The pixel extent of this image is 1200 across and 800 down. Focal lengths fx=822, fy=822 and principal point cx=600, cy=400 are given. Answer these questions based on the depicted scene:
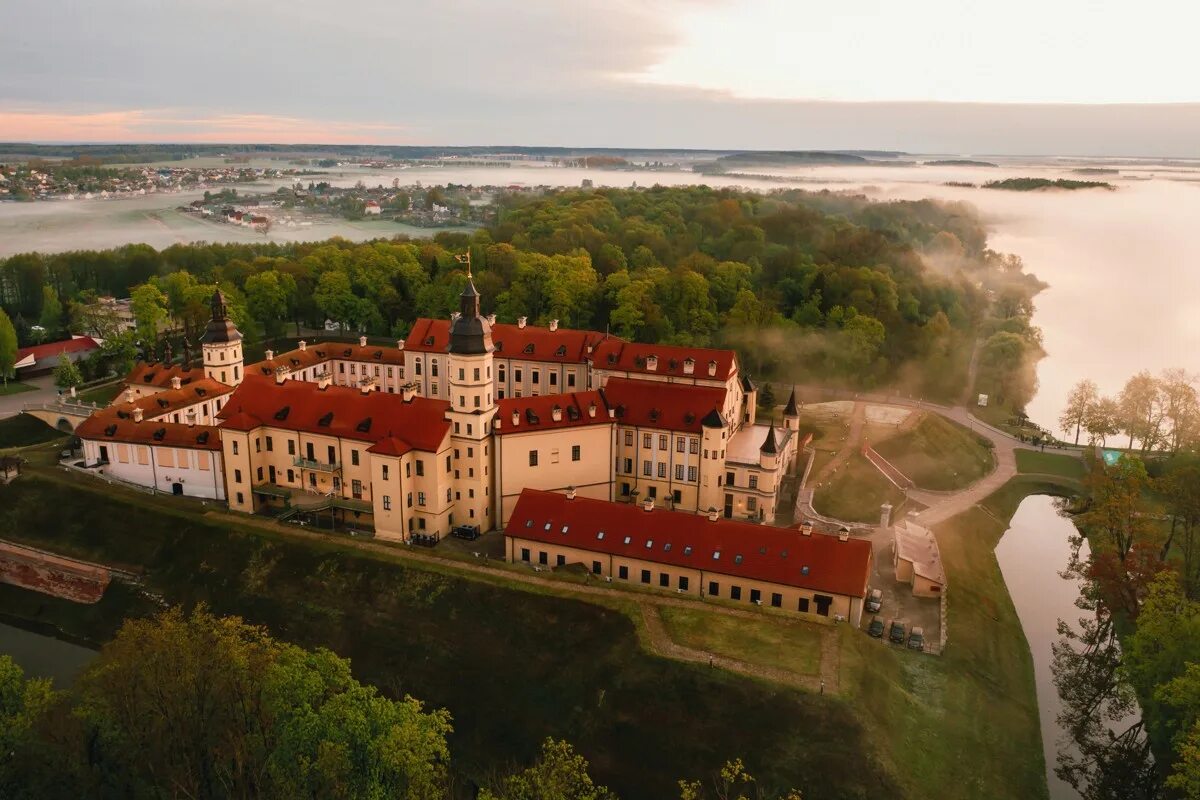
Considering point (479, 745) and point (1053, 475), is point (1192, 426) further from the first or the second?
point (479, 745)

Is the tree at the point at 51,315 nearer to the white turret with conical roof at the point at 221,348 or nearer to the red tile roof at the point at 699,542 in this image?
the white turret with conical roof at the point at 221,348

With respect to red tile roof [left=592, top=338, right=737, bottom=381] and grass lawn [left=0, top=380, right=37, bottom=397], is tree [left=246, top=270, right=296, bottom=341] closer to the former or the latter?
grass lawn [left=0, top=380, right=37, bottom=397]

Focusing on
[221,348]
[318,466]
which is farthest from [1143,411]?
[221,348]

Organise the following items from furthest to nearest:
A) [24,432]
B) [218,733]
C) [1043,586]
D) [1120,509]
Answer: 1. [24,432]
2. [1043,586]
3. [1120,509]
4. [218,733]

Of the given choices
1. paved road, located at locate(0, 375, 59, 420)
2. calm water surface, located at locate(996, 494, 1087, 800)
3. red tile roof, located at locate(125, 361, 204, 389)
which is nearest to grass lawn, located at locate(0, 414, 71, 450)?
paved road, located at locate(0, 375, 59, 420)

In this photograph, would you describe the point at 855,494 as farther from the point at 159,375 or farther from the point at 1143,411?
the point at 159,375

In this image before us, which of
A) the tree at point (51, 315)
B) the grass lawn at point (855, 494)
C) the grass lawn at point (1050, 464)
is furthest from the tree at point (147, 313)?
the grass lawn at point (1050, 464)
